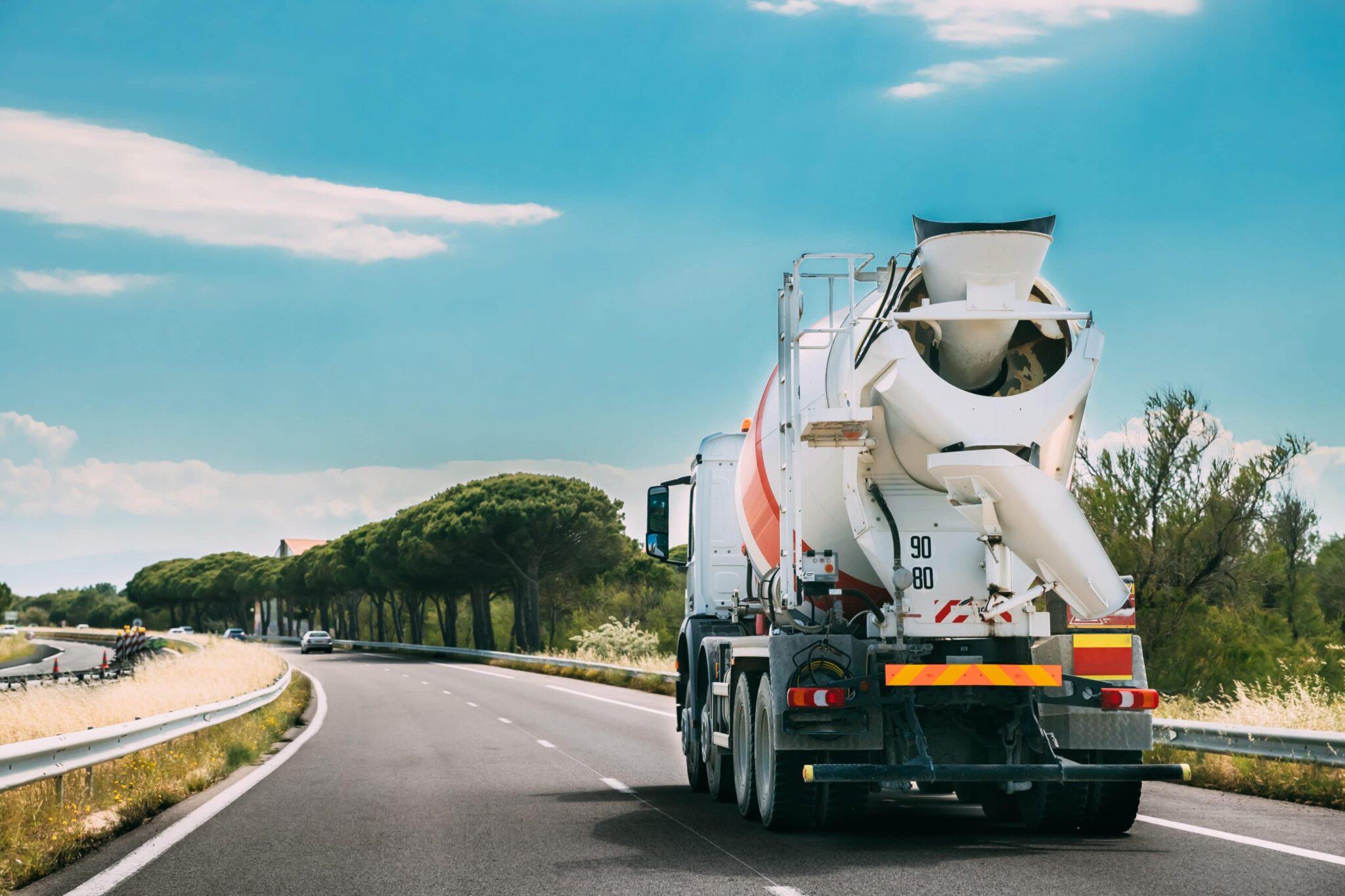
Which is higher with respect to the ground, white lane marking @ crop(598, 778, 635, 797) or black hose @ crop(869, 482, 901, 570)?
black hose @ crop(869, 482, 901, 570)

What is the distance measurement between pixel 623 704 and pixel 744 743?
18872 mm

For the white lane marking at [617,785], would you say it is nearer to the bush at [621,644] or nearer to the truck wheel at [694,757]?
the truck wheel at [694,757]

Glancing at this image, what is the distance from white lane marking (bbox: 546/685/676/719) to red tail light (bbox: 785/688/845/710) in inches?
578

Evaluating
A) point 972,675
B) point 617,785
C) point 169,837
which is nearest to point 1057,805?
point 972,675

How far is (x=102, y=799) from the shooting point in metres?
11.1

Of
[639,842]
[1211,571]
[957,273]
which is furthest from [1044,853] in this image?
[1211,571]

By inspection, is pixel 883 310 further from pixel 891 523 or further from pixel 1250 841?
pixel 1250 841

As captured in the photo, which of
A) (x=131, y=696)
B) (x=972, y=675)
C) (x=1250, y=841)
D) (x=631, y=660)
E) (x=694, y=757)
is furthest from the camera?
(x=631, y=660)

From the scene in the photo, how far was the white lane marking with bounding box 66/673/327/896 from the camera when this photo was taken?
7973mm

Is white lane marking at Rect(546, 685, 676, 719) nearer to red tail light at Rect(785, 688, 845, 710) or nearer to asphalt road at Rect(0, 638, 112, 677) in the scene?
red tail light at Rect(785, 688, 845, 710)

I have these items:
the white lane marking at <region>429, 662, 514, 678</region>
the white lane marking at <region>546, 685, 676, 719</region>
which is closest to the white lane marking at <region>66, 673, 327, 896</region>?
the white lane marking at <region>546, 685, 676, 719</region>

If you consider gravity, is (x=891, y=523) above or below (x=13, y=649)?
above

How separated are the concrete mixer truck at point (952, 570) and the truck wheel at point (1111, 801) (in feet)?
0.06

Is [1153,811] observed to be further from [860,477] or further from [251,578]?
[251,578]
